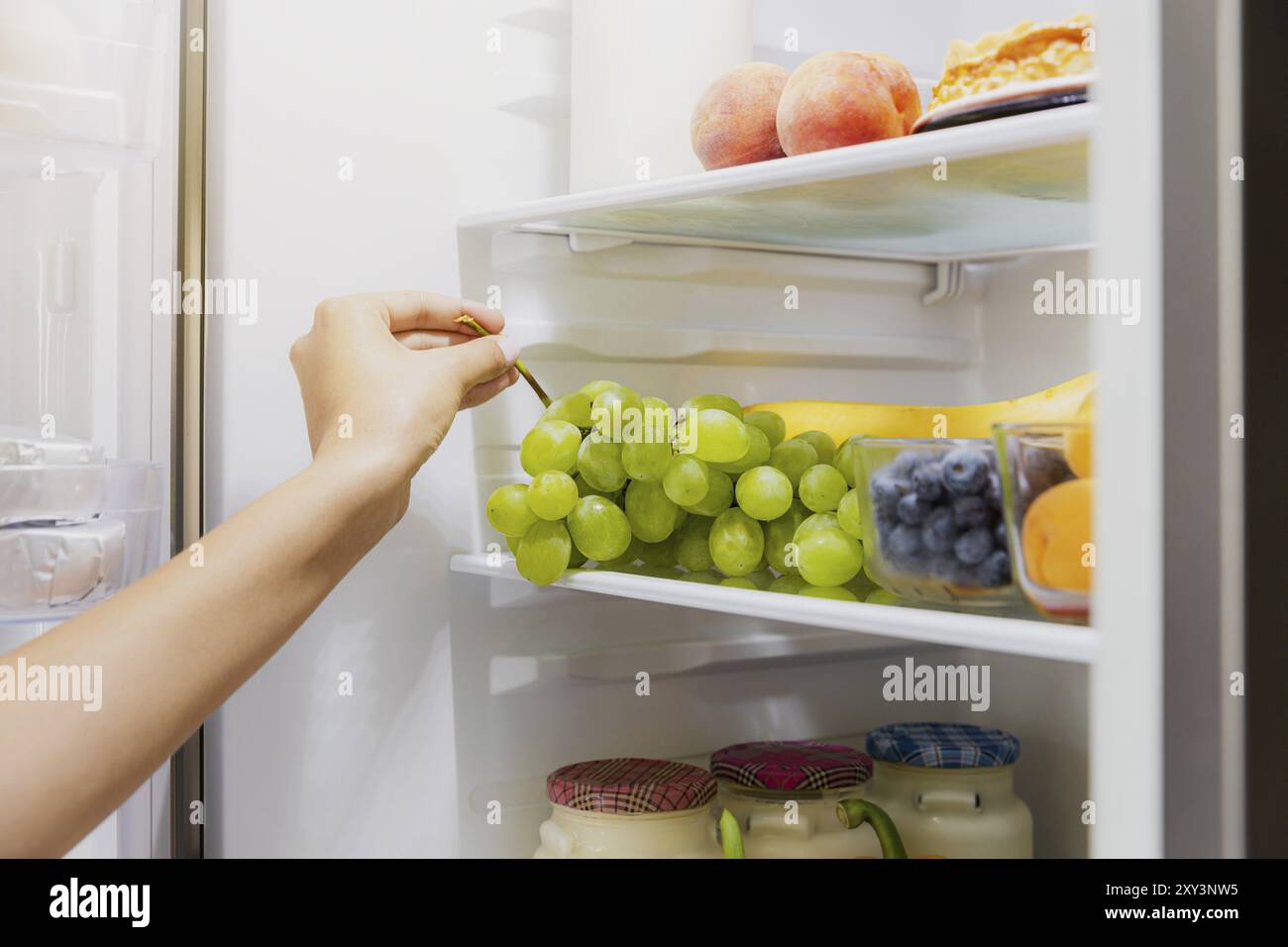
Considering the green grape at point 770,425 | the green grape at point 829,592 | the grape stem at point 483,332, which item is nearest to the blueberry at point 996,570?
the green grape at point 829,592

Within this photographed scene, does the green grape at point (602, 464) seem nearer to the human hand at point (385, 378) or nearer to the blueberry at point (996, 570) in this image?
the human hand at point (385, 378)

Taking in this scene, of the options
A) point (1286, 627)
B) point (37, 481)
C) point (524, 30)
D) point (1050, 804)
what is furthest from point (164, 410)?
point (1050, 804)

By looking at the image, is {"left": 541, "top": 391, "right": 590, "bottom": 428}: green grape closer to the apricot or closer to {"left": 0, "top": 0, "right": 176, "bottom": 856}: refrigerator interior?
{"left": 0, "top": 0, "right": 176, "bottom": 856}: refrigerator interior

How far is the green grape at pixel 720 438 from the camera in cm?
93

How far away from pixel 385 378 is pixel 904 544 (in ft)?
1.29

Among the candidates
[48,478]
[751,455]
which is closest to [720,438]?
[751,455]

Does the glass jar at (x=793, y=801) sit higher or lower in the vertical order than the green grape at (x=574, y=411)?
lower

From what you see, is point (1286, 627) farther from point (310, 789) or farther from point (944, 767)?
point (310, 789)

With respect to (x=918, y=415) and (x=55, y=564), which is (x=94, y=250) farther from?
(x=918, y=415)

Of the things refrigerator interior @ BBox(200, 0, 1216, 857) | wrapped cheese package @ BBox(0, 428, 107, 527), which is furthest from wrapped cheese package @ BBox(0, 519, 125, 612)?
refrigerator interior @ BBox(200, 0, 1216, 857)

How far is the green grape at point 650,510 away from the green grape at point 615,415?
5 centimetres

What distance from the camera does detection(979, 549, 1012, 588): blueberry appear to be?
0.71 m
